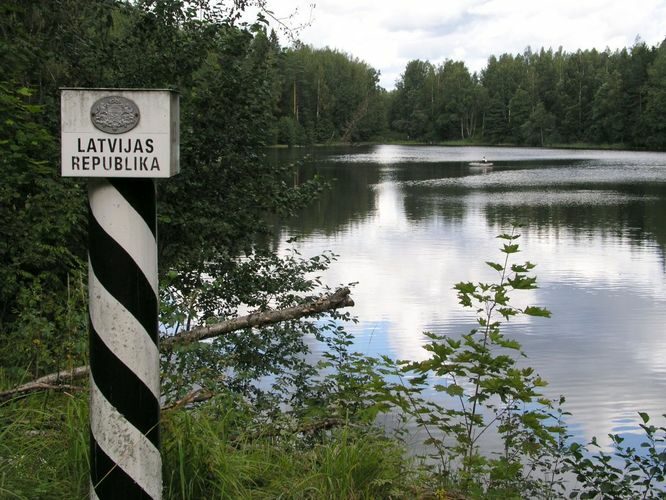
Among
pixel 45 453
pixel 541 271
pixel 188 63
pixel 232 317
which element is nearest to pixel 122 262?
pixel 45 453

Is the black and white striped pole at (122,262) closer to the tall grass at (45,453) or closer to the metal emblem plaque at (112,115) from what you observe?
the metal emblem plaque at (112,115)

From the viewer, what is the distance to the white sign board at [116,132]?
224cm

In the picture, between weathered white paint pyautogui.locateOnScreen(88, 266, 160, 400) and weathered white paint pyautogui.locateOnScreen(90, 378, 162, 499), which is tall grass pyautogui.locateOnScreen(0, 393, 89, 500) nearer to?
weathered white paint pyautogui.locateOnScreen(90, 378, 162, 499)

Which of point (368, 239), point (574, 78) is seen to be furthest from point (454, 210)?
point (574, 78)

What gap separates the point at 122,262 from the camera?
230 centimetres

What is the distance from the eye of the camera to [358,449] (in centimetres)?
311

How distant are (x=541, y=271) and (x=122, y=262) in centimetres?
1540

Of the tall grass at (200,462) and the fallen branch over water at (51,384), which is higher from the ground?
the fallen branch over water at (51,384)

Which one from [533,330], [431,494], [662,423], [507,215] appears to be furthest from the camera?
[507,215]

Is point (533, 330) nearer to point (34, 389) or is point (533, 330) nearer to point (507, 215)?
point (34, 389)

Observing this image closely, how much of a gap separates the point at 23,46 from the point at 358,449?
15.6 feet

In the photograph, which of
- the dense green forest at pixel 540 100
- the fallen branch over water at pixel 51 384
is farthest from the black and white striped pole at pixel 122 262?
the dense green forest at pixel 540 100

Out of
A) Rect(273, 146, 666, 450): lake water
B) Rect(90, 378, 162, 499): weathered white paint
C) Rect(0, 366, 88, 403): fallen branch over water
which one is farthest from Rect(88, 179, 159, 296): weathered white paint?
Rect(273, 146, 666, 450): lake water

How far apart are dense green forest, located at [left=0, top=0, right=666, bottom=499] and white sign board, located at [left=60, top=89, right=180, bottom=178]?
3.31 ft
